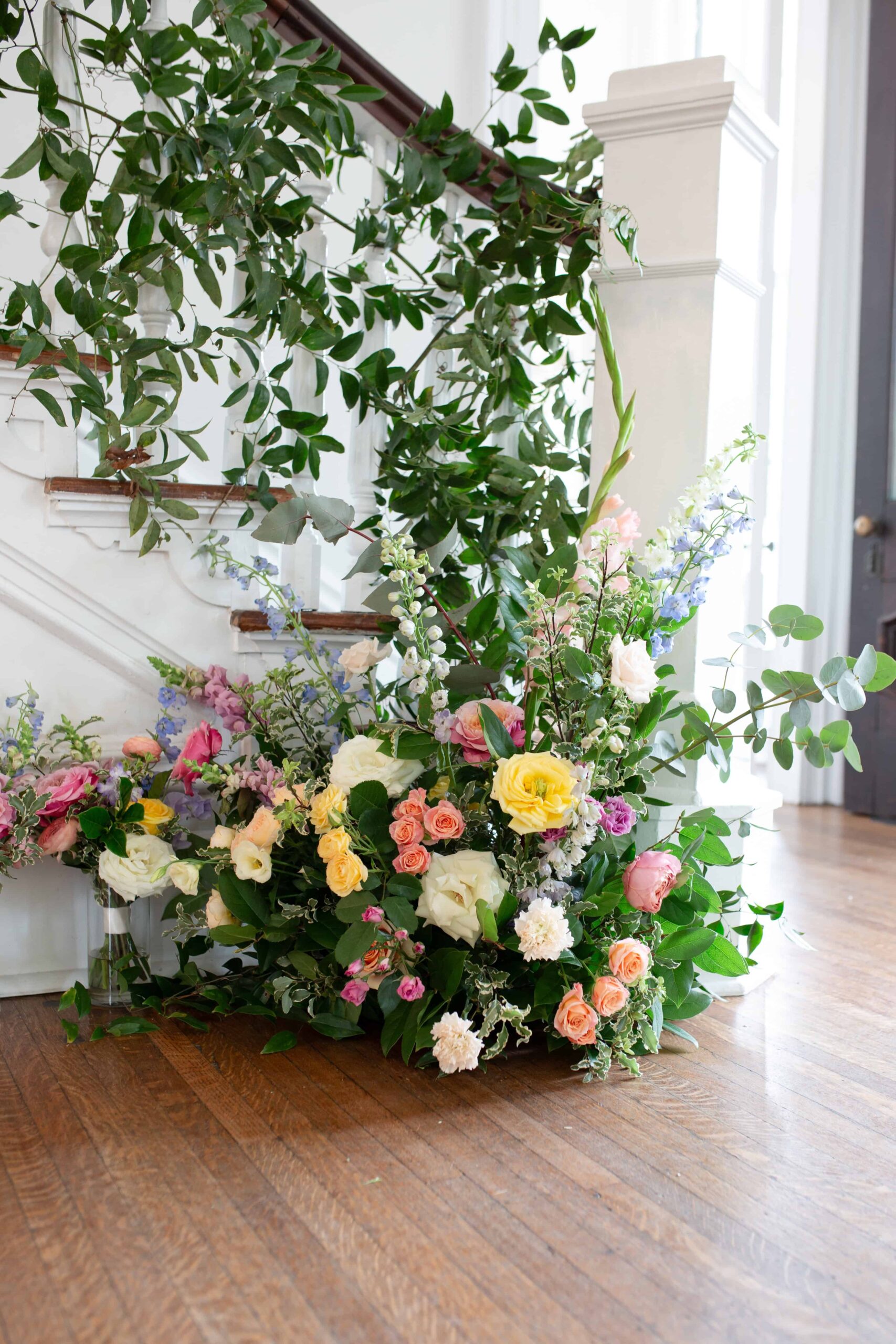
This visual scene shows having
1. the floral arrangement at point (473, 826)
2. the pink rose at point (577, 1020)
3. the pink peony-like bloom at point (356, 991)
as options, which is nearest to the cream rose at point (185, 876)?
the floral arrangement at point (473, 826)

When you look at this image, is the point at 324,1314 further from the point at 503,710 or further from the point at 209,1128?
the point at 503,710

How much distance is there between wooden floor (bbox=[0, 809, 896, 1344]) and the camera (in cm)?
91

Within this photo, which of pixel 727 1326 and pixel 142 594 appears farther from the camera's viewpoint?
pixel 142 594

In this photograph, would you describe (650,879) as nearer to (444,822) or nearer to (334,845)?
(444,822)

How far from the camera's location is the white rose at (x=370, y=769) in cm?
143

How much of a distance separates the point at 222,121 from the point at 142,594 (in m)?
0.66

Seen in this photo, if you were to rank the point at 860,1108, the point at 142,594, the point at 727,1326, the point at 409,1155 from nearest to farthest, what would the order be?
the point at 727,1326
the point at 409,1155
the point at 860,1108
the point at 142,594

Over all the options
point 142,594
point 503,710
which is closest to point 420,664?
point 503,710

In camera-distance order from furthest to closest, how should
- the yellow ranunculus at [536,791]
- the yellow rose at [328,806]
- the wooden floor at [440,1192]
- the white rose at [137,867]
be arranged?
the white rose at [137,867]
the yellow rose at [328,806]
the yellow ranunculus at [536,791]
the wooden floor at [440,1192]

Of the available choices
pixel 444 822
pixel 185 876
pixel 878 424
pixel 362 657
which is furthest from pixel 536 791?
pixel 878 424

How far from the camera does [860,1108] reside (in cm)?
134

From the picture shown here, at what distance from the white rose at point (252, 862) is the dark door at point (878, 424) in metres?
2.55

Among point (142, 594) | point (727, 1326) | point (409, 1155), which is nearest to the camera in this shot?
point (727, 1326)

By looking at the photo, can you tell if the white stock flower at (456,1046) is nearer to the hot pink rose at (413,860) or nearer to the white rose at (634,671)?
the hot pink rose at (413,860)
